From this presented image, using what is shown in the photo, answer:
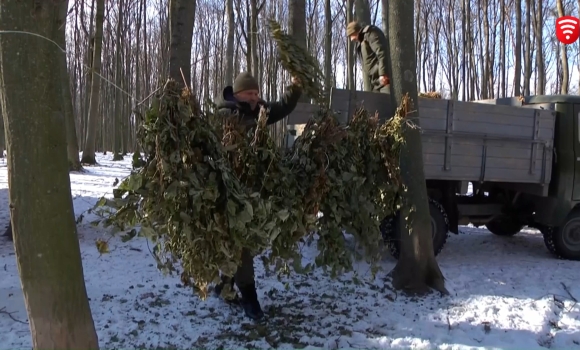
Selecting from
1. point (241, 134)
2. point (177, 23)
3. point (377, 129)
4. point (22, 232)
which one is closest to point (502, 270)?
point (377, 129)

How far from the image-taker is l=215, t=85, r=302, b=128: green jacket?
4762 mm

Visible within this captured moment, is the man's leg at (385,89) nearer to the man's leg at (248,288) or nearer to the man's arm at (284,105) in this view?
the man's arm at (284,105)

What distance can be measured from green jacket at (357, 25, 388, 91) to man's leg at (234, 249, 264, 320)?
117 inches

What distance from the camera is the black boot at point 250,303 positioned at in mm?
4883

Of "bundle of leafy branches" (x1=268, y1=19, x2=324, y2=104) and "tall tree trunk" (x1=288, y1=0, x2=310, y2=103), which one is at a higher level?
"tall tree trunk" (x1=288, y1=0, x2=310, y2=103)

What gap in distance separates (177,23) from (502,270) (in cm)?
550

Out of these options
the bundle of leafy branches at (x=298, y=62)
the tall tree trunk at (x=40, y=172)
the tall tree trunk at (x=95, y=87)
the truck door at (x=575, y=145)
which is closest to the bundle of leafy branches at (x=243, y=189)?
the bundle of leafy branches at (x=298, y=62)

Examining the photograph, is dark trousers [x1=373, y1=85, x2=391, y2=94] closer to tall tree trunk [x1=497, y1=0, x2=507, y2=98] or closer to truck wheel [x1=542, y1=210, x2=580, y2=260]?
truck wheel [x1=542, y1=210, x2=580, y2=260]

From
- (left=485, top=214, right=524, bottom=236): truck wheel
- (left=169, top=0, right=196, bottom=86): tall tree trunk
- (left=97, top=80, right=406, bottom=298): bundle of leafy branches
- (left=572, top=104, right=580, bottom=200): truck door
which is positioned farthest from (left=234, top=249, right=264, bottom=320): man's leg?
(left=572, top=104, right=580, bottom=200): truck door

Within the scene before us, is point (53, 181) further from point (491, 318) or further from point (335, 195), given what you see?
point (491, 318)

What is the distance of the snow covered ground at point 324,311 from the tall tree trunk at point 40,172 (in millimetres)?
1410

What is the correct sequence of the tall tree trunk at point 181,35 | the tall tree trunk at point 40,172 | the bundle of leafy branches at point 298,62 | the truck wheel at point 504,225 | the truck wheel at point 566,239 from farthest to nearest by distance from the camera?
the truck wheel at point 504,225 < the truck wheel at point 566,239 < the tall tree trunk at point 181,35 < the bundle of leafy branches at point 298,62 < the tall tree trunk at point 40,172

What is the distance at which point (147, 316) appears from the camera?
4.97m

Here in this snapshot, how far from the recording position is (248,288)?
487cm
